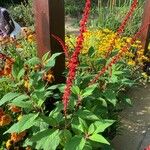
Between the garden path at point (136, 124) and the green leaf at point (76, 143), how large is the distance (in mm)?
1102

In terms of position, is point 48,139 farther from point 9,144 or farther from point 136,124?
point 136,124

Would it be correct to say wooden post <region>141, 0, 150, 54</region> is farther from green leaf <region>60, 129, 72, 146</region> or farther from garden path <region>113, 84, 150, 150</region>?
green leaf <region>60, 129, 72, 146</region>

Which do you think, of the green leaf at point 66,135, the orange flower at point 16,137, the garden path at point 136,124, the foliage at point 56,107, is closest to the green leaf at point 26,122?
the foliage at point 56,107

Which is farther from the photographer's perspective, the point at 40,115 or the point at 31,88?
the point at 31,88

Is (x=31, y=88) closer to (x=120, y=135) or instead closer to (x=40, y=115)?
(x=40, y=115)

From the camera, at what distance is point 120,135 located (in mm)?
3512

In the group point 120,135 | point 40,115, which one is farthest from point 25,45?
point 40,115

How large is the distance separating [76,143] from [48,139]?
0.18 meters

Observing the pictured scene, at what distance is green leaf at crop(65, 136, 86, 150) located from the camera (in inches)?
89.7

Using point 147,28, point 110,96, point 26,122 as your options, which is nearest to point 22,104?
point 26,122

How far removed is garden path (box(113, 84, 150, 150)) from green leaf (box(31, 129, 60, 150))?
1175 millimetres

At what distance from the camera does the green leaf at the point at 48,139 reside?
89.5 inches

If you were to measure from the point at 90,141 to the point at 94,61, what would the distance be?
0.96 meters

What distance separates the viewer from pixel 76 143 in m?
2.31
